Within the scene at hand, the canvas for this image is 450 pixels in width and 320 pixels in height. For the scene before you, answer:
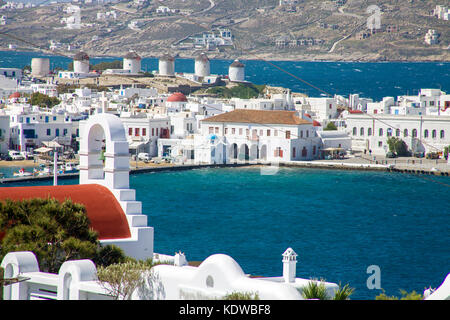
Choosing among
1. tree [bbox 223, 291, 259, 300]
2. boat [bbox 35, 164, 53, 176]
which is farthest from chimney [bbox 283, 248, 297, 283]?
boat [bbox 35, 164, 53, 176]

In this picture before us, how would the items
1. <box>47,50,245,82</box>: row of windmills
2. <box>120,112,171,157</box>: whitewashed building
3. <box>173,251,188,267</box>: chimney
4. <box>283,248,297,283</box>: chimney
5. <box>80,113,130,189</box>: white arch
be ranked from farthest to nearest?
<box>47,50,245,82</box>: row of windmills → <box>120,112,171,157</box>: whitewashed building → <box>80,113,130,189</box>: white arch → <box>283,248,297,283</box>: chimney → <box>173,251,188,267</box>: chimney

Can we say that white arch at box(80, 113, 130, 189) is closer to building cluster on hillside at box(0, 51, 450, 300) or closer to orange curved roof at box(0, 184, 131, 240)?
building cluster on hillside at box(0, 51, 450, 300)

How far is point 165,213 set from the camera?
151 ft

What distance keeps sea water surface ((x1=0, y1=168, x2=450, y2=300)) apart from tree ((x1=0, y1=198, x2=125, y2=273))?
13033 millimetres

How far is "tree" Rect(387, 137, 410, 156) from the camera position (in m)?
68.4

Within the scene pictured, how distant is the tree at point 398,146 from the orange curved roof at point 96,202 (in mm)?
52587

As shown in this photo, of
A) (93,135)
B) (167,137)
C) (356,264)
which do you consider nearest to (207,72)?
(167,137)

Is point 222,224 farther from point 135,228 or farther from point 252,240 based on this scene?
point 135,228

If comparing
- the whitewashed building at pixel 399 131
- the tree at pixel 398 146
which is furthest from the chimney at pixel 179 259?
the tree at pixel 398 146

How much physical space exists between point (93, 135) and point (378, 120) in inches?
2145

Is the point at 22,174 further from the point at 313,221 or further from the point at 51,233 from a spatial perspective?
the point at 51,233

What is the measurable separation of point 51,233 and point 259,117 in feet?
178

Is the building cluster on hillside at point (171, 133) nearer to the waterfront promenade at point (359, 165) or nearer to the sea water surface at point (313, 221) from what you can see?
the waterfront promenade at point (359, 165)

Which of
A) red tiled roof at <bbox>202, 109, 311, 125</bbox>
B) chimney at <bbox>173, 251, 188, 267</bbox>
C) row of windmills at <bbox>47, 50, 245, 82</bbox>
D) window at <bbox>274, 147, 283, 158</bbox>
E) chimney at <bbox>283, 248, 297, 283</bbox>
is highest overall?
row of windmills at <bbox>47, 50, 245, 82</bbox>
